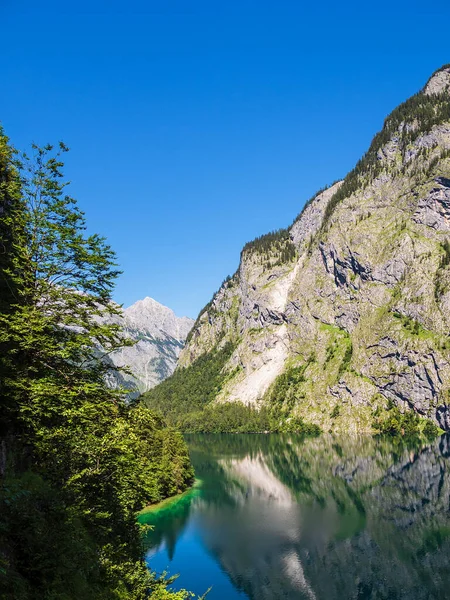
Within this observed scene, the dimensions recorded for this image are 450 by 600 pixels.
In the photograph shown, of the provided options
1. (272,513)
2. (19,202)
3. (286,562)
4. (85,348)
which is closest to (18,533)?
(85,348)

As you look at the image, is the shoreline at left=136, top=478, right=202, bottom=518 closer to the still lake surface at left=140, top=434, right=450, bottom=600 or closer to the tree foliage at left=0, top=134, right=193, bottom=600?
the still lake surface at left=140, top=434, right=450, bottom=600

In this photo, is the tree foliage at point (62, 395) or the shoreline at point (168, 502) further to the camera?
the shoreline at point (168, 502)

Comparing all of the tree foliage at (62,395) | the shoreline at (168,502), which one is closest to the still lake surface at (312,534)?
the shoreline at (168,502)

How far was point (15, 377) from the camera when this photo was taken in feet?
64.9

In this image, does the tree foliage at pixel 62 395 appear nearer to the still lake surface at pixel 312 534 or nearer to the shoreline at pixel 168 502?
the still lake surface at pixel 312 534

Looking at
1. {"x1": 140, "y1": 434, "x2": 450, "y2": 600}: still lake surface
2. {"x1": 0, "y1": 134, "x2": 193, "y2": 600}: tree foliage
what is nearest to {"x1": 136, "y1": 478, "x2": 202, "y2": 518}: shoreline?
{"x1": 140, "y1": 434, "x2": 450, "y2": 600}: still lake surface

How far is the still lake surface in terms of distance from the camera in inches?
2159

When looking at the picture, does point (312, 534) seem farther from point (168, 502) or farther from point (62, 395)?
point (62, 395)

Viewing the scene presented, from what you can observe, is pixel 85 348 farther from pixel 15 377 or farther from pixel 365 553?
pixel 365 553

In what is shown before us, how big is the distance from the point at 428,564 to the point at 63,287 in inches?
2531

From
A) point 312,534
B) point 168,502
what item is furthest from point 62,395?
point 168,502

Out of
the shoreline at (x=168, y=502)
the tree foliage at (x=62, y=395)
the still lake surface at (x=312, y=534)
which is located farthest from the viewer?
the shoreline at (x=168, y=502)

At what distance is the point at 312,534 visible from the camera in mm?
73375

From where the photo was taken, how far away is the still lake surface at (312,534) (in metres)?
54.8
